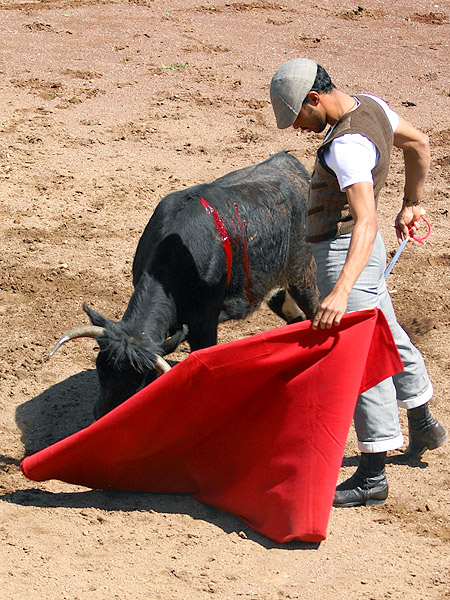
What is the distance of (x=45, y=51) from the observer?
1143 centimetres

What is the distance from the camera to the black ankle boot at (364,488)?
14.7ft

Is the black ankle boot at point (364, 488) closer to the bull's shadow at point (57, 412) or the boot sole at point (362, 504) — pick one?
the boot sole at point (362, 504)

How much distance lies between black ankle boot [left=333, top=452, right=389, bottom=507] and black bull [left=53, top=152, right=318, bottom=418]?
45.7 inches

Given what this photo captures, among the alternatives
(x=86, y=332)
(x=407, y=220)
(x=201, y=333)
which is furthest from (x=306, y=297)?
(x=86, y=332)

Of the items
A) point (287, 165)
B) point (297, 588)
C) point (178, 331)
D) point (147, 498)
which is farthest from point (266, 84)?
point (297, 588)

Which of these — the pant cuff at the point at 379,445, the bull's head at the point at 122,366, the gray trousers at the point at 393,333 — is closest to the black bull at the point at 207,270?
the bull's head at the point at 122,366

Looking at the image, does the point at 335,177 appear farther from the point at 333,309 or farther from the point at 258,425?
the point at 258,425

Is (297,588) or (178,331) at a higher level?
(178,331)

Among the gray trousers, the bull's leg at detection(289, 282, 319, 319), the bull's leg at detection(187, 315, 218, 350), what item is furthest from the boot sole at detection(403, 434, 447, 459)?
the bull's leg at detection(289, 282, 319, 319)

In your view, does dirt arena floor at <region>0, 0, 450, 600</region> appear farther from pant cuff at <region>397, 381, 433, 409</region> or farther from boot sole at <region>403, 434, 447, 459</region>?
pant cuff at <region>397, 381, 433, 409</region>

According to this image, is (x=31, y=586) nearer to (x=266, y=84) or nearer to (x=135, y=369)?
(x=135, y=369)

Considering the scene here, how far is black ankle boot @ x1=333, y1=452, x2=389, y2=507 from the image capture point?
4477 millimetres

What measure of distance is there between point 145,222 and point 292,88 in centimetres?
422

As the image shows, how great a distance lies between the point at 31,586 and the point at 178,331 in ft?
5.84
